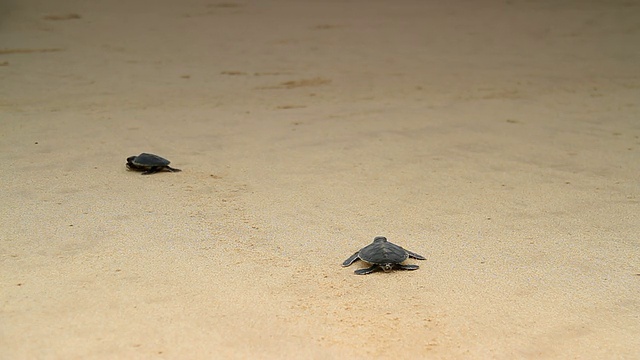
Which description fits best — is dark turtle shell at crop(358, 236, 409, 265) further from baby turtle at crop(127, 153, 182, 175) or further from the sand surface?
baby turtle at crop(127, 153, 182, 175)

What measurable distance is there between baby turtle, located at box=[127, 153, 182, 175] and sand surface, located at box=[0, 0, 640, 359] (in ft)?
0.22

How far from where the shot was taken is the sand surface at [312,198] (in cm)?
245

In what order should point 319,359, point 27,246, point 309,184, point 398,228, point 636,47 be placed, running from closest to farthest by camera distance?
point 319,359, point 27,246, point 398,228, point 309,184, point 636,47

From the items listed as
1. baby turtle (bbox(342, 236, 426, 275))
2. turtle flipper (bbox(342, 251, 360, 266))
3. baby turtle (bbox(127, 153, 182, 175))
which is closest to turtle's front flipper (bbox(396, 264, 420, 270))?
baby turtle (bbox(342, 236, 426, 275))

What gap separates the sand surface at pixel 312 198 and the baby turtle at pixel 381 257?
2.3 inches

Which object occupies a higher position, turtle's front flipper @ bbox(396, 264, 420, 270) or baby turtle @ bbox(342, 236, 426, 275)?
baby turtle @ bbox(342, 236, 426, 275)

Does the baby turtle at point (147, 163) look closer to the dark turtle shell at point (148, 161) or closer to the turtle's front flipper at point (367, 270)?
the dark turtle shell at point (148, 161)

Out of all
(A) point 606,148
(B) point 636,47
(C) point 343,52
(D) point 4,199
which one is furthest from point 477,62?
(D) point 4,199

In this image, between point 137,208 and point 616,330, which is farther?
point 137,208

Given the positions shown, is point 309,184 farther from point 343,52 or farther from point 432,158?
point 343,52

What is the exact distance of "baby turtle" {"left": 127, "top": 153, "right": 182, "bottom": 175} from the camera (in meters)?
4.20

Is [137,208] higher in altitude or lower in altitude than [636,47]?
lower

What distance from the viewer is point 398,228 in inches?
136

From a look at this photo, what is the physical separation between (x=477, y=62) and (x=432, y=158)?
370 centimetres
